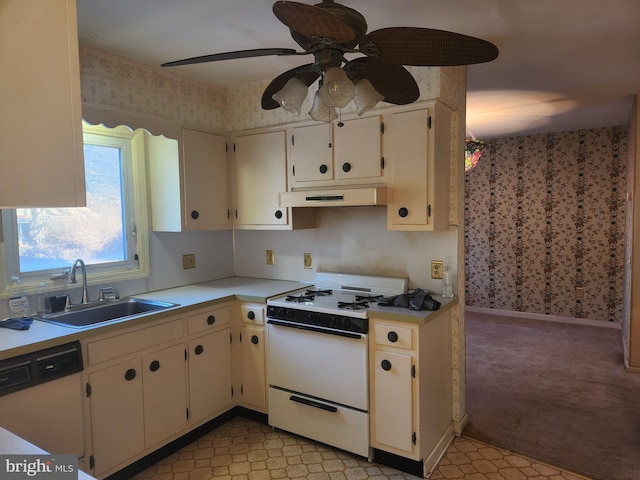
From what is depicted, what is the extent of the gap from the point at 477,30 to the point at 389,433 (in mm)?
2237

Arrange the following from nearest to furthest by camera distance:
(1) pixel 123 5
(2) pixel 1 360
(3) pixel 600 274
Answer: (2) pixel 1 360 → (1) pixel 123 5 → (3) pixel 600 274

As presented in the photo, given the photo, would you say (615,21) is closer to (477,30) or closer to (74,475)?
(477,30)

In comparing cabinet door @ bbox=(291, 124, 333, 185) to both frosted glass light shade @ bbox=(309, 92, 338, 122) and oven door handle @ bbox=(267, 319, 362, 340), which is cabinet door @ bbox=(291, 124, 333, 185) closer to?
oven door handle @ bbox=(267, 319, 362, 340)

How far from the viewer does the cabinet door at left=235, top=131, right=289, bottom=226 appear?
308cm

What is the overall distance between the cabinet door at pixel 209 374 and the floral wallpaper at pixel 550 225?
164 inches

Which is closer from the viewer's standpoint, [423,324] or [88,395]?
[88,395]

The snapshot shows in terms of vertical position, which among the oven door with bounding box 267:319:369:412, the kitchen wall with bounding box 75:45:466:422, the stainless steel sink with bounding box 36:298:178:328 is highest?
the kitchen wall with bounding box 75:45:466:422

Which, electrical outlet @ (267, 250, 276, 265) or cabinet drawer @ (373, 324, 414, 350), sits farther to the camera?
electrical outlet @ (267, 250, 276, 265)

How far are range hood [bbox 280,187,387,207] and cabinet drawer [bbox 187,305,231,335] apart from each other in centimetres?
82

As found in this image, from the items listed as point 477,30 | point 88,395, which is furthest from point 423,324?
point 88,395

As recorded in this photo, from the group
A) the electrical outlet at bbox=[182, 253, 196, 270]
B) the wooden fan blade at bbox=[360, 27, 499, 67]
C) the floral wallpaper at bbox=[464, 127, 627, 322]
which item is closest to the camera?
the wooden fan blade at bbox=[360, 27, 499, 67]

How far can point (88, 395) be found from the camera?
209 centimetres

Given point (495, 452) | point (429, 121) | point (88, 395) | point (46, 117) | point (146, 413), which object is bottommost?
point (495, 452)

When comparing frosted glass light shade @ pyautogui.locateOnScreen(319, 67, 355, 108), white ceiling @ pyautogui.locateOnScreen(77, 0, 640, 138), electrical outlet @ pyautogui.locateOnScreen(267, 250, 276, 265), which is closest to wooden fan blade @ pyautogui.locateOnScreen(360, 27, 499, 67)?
frosted glass light shade @ pyautogui.locateOnScreen(319, 67, 355, 108)
